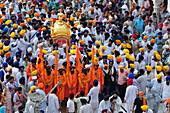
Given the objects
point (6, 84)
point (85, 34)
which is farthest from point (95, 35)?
point (6, 84)

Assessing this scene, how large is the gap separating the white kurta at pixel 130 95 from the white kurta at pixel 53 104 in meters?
2.28

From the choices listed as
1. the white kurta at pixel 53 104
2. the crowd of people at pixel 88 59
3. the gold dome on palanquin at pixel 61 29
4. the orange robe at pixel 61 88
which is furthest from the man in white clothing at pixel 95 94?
the gold dome on palanquin at pixel 61 29

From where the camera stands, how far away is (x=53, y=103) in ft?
51.8

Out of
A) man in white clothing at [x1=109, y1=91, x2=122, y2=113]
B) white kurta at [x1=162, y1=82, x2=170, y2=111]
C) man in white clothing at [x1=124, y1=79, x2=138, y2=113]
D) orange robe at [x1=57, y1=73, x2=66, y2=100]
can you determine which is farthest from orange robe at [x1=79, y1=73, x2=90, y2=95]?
white kurta at [x1=162, y1=82, x2=170, y2=111]

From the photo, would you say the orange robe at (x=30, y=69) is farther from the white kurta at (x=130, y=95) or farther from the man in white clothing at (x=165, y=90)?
the man in white clothing at (x=165, y=90)

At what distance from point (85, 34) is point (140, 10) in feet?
14.0

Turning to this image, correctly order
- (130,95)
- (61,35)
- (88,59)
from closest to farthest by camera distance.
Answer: (130,95) → (88,59) → (61,35)

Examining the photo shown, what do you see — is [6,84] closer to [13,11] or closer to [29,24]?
[29,24]

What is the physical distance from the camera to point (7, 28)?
72.2ft

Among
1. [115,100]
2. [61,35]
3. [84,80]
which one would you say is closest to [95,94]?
[115,100]

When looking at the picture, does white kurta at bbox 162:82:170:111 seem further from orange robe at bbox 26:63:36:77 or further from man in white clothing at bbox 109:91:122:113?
orange robe at bbox 26:63:36:77

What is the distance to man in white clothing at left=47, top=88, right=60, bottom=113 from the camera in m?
15.7

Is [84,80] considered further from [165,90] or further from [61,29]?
[61,29]

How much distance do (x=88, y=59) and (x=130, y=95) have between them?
110 inches
